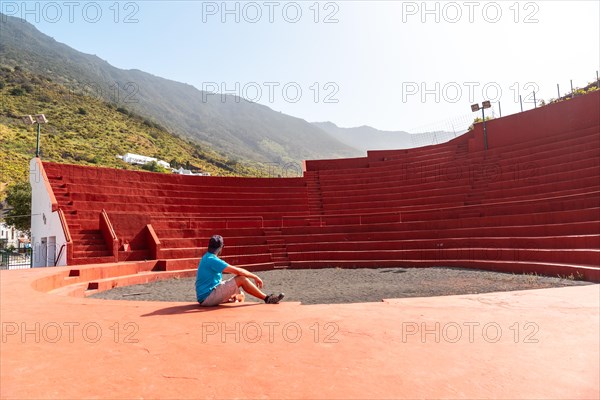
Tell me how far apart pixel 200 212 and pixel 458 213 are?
26.4 ft

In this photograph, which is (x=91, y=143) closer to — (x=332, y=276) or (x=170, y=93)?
(x=332, y=276)

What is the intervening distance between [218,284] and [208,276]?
0.50 ft

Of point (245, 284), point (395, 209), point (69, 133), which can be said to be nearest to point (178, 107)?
point (69, 133)

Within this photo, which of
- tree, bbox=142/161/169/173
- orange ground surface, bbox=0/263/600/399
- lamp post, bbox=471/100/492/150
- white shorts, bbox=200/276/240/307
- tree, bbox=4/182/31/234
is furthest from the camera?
tree, bbox=142/161/169/173

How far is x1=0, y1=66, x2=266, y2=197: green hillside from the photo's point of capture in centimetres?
3512

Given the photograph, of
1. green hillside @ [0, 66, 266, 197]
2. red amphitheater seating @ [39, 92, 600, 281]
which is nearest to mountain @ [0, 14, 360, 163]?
green hillside @ [0, 66, 266, 197]

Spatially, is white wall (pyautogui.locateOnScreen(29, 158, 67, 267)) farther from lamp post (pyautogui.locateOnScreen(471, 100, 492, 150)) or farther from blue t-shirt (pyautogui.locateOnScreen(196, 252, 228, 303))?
lamp post (pyautogui.locateOnScreen(471, 100, 492, 150))

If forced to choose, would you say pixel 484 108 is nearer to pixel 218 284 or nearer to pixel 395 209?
pixel 395 209

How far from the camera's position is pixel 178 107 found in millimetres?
155375

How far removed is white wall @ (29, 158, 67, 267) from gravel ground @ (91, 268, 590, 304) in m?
3.65

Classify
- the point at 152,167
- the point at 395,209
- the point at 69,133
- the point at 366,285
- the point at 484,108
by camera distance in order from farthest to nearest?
the point at 69,133 < the point at 152,167 < the point at 484,108 < the point at 395,209 < the point at 366,285

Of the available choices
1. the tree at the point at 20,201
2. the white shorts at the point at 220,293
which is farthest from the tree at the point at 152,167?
the white shorts at the point at 220,293

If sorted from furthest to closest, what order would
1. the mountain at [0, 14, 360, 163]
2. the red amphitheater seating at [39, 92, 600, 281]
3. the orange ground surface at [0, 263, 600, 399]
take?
the mountain at [0, 14, 360, 163]
the red amphitheater seating at [39, 92, 600, 281]
the orange ground surface at [0, 263, 600, 399]

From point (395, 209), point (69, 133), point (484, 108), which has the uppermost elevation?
point (69, 133)
